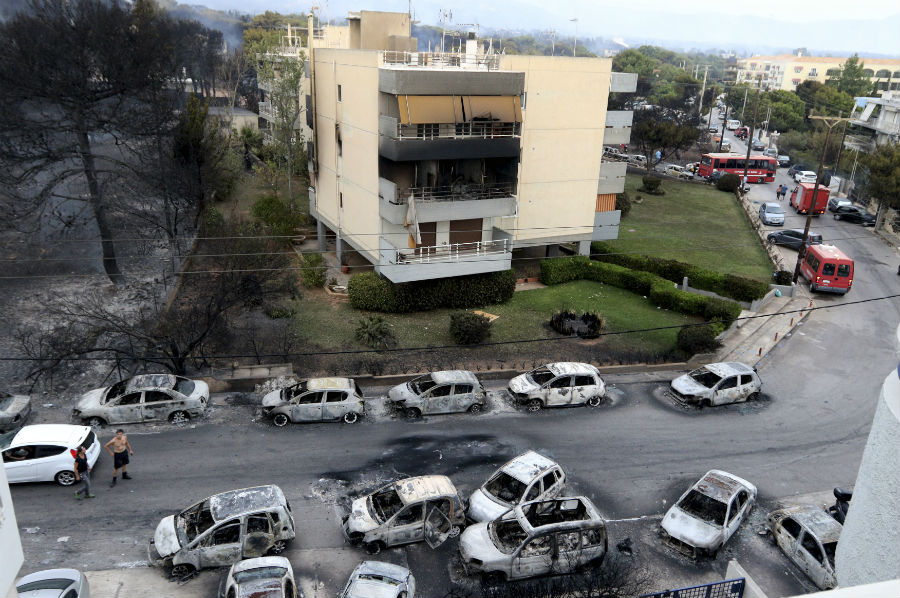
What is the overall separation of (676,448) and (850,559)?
12384 millimetres

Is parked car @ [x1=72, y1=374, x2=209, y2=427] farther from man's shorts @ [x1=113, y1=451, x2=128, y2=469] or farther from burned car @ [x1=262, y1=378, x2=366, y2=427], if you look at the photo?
man's shorts @ [x1=113, y1=451, x2=128, y2=469]

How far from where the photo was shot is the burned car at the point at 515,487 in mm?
15445

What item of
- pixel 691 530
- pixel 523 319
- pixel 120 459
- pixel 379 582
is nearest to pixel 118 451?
pixel 120 459

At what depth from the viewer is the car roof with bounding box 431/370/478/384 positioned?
20.5 m

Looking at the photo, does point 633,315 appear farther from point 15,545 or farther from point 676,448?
point 15,545

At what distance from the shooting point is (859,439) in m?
20.0

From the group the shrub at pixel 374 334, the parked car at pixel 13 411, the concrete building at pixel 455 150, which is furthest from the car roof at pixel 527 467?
the parked car at pixel 13 411

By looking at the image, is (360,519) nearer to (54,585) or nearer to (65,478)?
(54,585)

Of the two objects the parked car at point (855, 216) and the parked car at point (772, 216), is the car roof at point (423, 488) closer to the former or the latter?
the parked car at point (772, 216)

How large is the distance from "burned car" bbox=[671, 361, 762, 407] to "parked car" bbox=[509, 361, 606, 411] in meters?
2.85

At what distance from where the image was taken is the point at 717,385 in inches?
847

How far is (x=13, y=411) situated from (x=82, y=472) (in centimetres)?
416

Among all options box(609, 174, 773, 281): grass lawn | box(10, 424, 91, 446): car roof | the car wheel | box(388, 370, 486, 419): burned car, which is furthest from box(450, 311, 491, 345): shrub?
box(609, 174, 773, 281): grass lawn

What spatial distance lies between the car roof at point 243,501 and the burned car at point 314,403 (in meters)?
4.82
